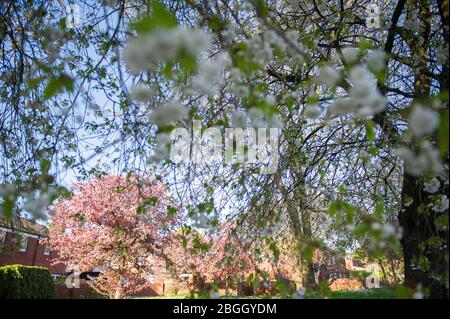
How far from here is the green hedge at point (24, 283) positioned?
10508 mm

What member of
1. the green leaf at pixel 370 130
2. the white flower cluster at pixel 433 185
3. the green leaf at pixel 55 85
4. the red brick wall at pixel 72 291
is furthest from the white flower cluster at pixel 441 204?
the red brick wall at pixel 72 291

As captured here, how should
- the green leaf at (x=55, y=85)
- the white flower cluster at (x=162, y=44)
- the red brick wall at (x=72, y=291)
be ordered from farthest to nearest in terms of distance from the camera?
the red brick wall at (x=72, y=291) → the green leaf at (x=55, y=85) → the white flower cluster at (x=162, y=44)

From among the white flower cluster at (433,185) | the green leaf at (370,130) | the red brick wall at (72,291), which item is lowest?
the red brick wall at (72,291)

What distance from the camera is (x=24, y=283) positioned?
35.8 ft

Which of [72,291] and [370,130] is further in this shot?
[72,291]

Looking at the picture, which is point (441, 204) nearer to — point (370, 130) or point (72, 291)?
point (370, 130)

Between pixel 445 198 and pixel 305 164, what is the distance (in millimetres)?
2280

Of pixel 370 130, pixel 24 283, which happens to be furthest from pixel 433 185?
pixel 24 283

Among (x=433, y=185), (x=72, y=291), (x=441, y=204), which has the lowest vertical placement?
(x=72, y=291)

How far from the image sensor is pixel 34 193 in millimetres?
3021

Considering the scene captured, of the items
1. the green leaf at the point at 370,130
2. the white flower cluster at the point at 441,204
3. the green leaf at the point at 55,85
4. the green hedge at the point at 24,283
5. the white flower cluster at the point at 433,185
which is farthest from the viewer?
the green hedge at the point at 24,283

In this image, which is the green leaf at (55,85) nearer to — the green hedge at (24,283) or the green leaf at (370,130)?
the green leaf at (370,130)

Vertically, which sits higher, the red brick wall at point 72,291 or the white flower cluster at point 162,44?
the white flower cluster at point 162,44
